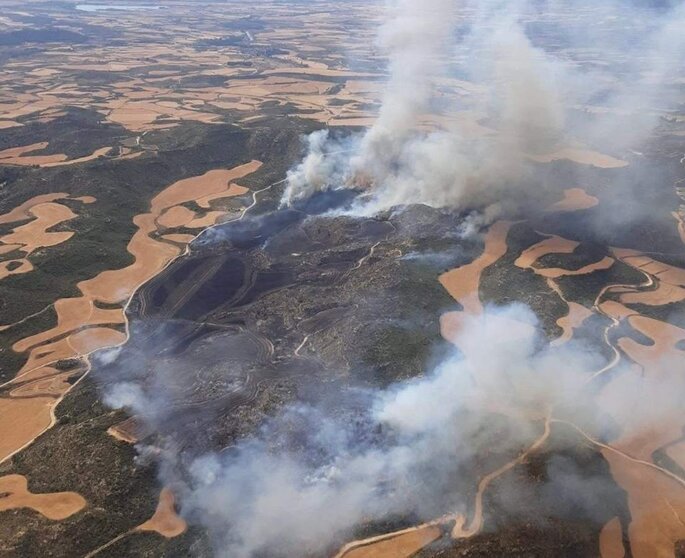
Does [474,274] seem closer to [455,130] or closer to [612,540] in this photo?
[612,540]

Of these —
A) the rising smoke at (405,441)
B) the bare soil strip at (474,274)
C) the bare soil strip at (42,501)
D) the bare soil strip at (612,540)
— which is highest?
the bare soil strip at (42,501)

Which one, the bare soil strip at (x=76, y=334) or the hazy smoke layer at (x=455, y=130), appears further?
the hazy smoke layer at (x=455, y=130)

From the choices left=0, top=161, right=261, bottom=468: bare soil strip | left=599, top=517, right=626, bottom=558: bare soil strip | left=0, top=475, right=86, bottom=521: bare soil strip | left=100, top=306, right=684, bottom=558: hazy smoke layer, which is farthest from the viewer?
left=0, top=161, right=261, bottom=468: bare soil strip

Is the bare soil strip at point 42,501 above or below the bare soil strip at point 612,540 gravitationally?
above

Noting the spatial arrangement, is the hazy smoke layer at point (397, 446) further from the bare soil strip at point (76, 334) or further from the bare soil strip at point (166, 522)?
the bare soil strip at point (76, 334)

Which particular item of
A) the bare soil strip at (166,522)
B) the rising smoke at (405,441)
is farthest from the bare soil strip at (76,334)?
the bare soil strip at (166,522)

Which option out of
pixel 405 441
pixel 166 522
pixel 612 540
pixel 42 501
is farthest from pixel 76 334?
pixel 612 540

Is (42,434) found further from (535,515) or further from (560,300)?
(560,300)

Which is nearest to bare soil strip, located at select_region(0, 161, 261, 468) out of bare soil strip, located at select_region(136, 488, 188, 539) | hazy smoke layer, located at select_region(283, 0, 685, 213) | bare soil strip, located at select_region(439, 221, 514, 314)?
bare soil strip, located at select_region(136, 488, 188, 539)

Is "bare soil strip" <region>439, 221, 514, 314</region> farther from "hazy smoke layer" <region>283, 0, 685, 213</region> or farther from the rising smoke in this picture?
"hazy smoke layer" <region>283, 0, 685, 213</region>

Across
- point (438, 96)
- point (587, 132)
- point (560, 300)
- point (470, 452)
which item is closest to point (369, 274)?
point (560, 300)

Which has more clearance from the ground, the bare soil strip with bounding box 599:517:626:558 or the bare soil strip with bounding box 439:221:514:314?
the bare soil strip with bounding box 599:517:626:558
